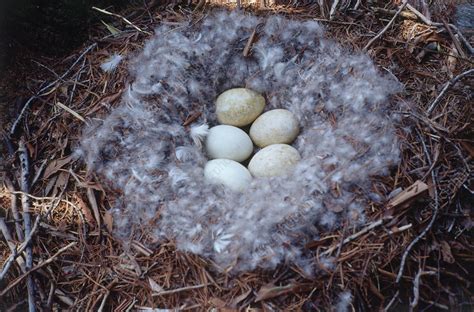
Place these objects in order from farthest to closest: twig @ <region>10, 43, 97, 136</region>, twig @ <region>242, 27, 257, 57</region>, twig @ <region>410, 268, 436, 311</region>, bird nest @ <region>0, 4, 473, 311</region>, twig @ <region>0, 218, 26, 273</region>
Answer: twig @ <region>242, 27, 257, 57</region> → twig @ <region>10, 43, 97, 136</region> → twig @ <region>0, 218, 26, 273</region> → bird nest @ <region>0, 4, 473, 311</region> → twig @ <region>410, 268, 436, 311</region>

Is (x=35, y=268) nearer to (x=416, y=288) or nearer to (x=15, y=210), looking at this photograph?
(x=15, y=210)

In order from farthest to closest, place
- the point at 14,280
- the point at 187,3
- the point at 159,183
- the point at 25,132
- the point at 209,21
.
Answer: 1. the point at 187,3
2. the point at 209,21
3. the point at 25,132
4. the point at 159,183
5. the point at 14,280

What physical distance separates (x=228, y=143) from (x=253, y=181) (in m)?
0.23

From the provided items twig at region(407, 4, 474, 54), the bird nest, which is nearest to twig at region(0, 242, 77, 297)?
the bird nest

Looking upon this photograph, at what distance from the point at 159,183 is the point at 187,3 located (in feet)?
3.16

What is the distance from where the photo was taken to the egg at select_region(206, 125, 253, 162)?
2.10 metres

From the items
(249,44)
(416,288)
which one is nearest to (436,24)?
(249,44)

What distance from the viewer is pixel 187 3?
233cm

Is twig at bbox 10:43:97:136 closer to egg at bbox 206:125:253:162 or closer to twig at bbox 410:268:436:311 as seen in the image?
egg at bbox 206:125:253:162

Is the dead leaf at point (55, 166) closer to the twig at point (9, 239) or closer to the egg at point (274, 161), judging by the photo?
the twig at point (9, 239)

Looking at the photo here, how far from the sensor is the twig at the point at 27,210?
1.65 m

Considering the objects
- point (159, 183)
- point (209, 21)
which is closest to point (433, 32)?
point (209, 21)

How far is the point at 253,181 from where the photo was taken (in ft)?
6.41

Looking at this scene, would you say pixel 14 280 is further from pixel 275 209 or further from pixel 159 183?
pixel 275 209
